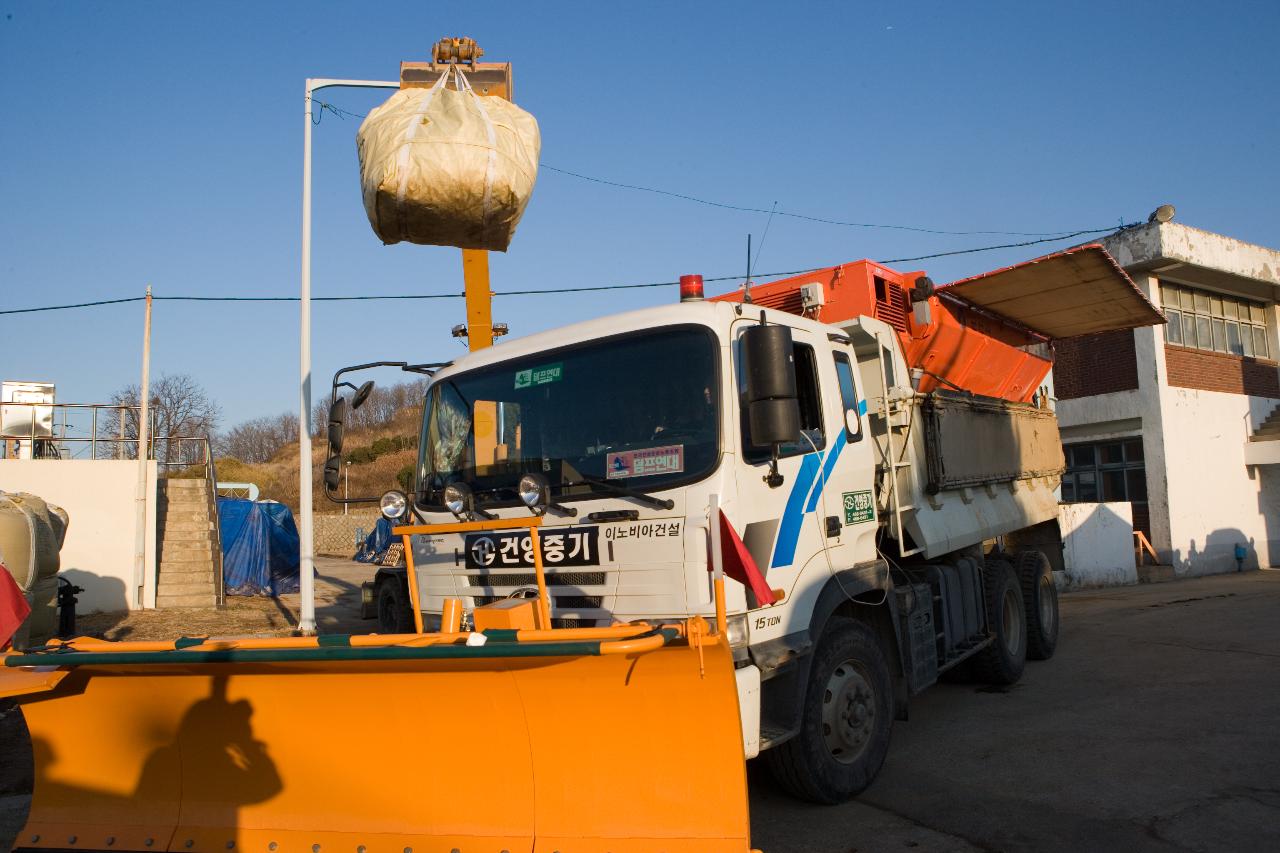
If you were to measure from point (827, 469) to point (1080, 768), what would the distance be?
221 cm

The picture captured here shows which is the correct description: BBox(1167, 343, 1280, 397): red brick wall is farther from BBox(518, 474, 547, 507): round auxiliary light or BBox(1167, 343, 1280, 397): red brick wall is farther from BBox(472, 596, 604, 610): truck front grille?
BBox(518, 474, 547, 507): round auxiliary light

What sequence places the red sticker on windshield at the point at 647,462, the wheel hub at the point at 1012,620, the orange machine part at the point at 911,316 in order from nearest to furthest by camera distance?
the red sticker on windshield at the point at 647,462 → the orange machine part at the point at 911,316 → the wheel hub at the point at 1012,620

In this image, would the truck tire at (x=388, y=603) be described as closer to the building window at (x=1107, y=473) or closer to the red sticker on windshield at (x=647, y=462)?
the red sticker on windshield at (x=647, y=462)

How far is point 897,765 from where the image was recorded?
5391 millimetres

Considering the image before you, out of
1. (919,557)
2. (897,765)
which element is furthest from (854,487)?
(897,765)

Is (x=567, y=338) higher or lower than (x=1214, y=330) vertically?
lower

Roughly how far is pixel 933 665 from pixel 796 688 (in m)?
1.95

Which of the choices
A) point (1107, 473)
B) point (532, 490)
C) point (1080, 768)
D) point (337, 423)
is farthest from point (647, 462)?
point (1107, 473)


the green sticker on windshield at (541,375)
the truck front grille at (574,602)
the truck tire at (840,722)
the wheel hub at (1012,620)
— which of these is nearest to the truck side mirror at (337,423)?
the green sticker on windshield at (541,375)

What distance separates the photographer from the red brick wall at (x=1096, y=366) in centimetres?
1836

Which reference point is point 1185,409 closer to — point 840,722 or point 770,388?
point 840,722

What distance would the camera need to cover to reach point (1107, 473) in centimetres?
1922

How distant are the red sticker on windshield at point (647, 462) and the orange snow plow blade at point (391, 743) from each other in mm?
1030

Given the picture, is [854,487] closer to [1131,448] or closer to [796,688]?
[796,688]
